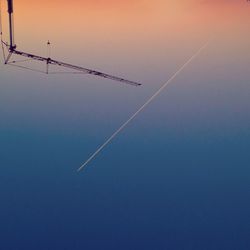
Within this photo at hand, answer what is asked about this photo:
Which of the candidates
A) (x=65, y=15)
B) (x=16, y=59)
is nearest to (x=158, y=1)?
(x=65, y=15)

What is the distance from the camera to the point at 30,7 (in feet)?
58.6

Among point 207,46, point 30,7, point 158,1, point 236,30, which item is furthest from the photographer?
point 158,1

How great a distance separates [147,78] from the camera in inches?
544

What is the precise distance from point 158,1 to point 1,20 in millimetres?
6505

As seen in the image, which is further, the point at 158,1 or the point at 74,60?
the point at 158,1

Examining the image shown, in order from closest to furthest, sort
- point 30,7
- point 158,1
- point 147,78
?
point 147,78 → point 30,7 → point 158,1

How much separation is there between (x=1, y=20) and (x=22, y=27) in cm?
74

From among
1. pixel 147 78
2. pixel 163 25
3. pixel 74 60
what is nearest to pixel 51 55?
pixel 74 60

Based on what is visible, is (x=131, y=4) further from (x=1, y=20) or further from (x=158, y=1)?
(x=1, y=20)

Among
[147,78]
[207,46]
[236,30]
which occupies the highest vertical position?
[236,30]

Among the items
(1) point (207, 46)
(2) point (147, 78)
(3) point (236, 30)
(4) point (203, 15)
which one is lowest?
(2) point (147, 78)

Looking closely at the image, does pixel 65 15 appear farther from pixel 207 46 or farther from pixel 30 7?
pixel 207 46

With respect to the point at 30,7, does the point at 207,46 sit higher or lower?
lower

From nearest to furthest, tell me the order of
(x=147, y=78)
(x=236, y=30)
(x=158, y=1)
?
1. (x=147, y=78)
2. (x=236, y=30)
3. (x=158, y=1)
